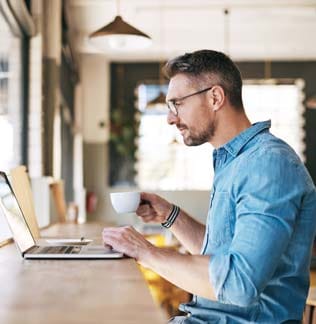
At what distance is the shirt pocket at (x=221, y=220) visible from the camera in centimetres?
153

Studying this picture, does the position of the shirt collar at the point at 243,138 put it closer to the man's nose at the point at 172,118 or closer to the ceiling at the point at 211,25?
the man's nose at the point at 172,118

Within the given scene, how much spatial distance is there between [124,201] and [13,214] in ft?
1.23

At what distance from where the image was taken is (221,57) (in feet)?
5.56

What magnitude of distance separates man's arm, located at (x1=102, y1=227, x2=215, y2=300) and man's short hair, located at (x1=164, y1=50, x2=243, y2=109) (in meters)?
0.47

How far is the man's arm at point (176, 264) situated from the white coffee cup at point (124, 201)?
0.31m

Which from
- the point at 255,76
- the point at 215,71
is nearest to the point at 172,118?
the point at 215,71

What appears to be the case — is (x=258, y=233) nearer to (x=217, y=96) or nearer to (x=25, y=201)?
(x=217, y=96)

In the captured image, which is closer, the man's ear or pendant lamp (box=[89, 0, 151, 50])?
the man's ear

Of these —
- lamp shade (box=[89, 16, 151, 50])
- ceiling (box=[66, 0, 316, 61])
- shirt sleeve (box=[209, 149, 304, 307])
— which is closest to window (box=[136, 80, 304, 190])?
ceiling (box=[66, 0, 316, 61])

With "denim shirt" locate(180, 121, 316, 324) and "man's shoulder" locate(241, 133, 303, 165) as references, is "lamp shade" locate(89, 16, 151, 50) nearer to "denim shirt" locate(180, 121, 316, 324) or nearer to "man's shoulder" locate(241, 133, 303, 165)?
"denim shirt" locate(180, 121, 316, 324)

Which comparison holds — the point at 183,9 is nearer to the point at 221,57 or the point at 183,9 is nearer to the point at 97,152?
the point at 97,152

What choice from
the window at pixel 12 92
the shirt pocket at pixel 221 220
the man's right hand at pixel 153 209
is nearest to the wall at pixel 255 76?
the window at pixel 12 92

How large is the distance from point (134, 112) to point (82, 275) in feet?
28.0

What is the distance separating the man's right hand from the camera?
2.07 meters
